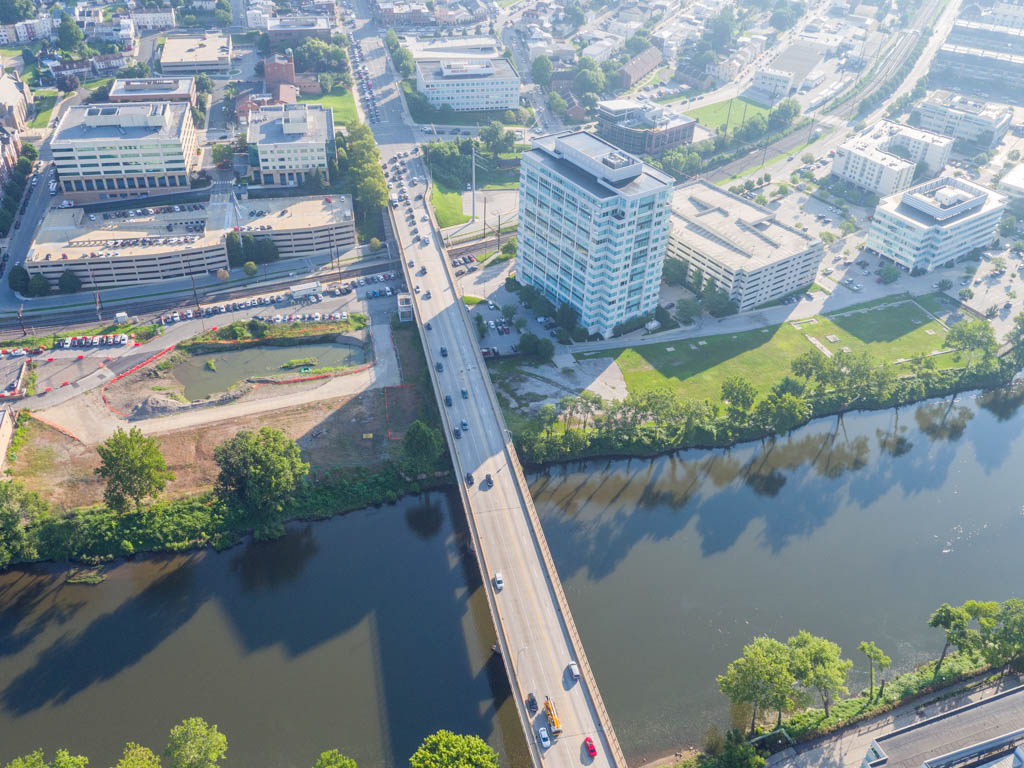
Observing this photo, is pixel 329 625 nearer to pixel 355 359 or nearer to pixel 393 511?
pixel 393 511

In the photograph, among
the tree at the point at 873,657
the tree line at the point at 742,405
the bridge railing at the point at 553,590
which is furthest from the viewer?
the tree line at the point at 742,405

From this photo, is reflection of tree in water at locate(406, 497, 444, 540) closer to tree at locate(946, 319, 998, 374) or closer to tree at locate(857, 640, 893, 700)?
tree at locate(857, 640, 893, 700)

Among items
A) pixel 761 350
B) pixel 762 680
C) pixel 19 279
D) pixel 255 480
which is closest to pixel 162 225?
pixel 19 279

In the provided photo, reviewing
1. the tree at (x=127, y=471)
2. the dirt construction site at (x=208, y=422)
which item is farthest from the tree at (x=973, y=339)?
the tree at (x=127, y=471)

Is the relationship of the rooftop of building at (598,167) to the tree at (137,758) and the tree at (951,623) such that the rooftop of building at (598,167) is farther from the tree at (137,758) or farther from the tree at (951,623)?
the tree at (137,758)

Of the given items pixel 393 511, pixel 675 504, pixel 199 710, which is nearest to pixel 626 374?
pixel 675 504

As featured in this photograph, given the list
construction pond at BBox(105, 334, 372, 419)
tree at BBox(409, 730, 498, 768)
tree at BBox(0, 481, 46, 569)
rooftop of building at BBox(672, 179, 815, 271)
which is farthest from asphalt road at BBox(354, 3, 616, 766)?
tree at BBox(0, 481, 46, 569)
